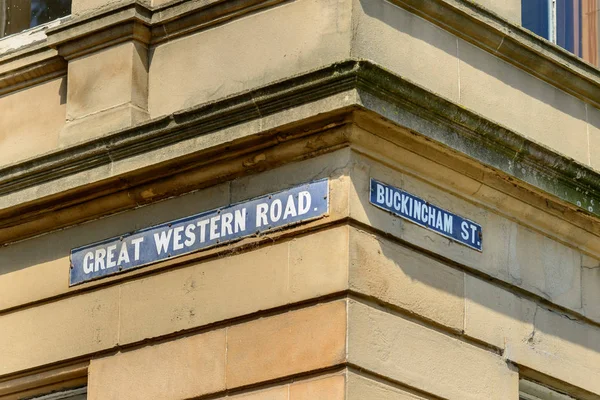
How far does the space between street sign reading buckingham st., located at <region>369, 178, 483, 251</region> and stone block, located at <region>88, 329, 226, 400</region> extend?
1530mm

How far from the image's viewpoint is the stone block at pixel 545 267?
14.6 metres

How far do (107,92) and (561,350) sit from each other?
4157 mm

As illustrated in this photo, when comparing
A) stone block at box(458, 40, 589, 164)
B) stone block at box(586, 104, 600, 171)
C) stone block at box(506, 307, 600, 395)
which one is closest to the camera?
stone block at box(506, 307, 600, 395)

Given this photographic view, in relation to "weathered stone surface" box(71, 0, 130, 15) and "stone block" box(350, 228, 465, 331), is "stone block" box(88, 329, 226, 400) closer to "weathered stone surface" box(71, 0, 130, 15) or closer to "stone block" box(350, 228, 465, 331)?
"stone block" box(350, 228, 465, 331)

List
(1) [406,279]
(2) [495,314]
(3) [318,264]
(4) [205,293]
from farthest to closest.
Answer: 1. (2) [495,314]
2. (4) [205,293]
3. (1) [406,279]
4. (3) [318,264]

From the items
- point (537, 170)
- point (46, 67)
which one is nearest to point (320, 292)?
point (537, 170)

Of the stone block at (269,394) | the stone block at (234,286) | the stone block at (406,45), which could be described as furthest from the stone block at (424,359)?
the stone block at (406,45)

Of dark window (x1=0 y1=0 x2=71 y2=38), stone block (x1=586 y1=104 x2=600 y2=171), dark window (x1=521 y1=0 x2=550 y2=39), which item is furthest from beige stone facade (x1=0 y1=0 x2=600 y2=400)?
dark window (x1=521 y1=0 x2=550 y2=39)

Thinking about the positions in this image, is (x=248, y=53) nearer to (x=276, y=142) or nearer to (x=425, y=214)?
(x=276, y=142)

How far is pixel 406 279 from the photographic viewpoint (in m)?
13.7

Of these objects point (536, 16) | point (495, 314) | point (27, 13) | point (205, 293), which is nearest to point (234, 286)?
point (205, 293)

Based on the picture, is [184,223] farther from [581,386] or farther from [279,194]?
[581,386]

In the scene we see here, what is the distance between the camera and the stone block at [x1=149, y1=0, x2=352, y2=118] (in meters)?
14.0

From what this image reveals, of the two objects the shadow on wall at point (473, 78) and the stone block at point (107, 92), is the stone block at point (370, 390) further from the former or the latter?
the stone block at point (107, 92)
